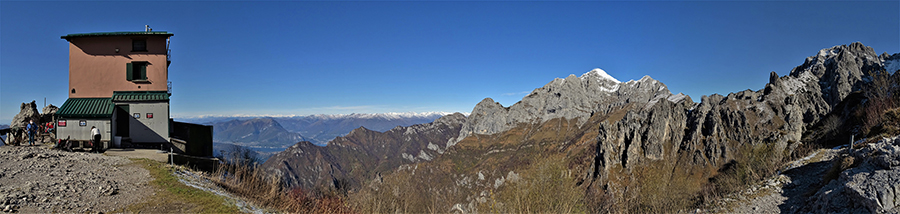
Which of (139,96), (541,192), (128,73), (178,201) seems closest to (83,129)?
(139,96)

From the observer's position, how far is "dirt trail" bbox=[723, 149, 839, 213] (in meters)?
19.1

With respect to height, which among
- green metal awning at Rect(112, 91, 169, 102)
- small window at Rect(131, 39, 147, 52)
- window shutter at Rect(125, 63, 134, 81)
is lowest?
green metal awning at Rect(112, 91, 169, 102)

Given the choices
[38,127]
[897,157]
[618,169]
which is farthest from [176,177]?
[618,169]

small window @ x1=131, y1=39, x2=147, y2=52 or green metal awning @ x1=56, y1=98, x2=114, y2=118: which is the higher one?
small window @ x1=131, y1=39, x2=147, y2=52

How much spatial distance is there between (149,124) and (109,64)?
6555mm

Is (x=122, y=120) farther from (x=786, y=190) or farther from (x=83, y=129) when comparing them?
(x=786, y=190)

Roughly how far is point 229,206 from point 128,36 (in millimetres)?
25936

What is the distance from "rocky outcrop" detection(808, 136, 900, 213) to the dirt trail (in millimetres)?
1954

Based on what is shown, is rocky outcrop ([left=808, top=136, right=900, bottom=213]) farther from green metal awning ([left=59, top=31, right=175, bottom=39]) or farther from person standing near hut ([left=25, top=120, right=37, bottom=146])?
person standing near hut ([left=25, top=120, right=37, bottom=146])

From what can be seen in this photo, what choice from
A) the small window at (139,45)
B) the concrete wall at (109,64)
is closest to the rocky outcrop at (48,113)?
the concrete wall at (109,64)

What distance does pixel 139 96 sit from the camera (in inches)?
1104

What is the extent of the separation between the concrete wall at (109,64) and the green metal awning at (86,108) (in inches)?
45.3

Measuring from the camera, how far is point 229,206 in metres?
13.4

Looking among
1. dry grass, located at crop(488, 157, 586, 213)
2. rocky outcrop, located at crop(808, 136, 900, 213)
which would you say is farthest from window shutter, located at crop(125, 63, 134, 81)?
rocky outcrop, located at crop(808, 136, 900, 213)
